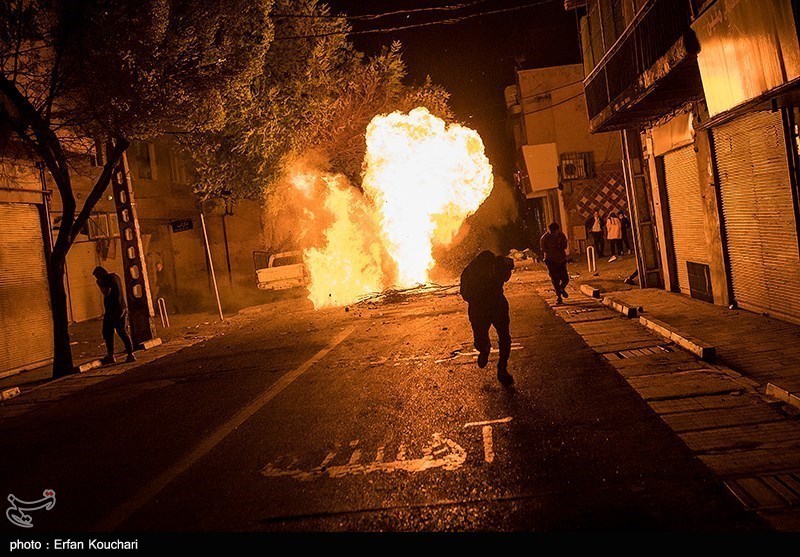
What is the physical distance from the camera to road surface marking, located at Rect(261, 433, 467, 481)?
5.80 meters

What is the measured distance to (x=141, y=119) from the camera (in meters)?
14.6

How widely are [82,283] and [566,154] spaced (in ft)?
78.6

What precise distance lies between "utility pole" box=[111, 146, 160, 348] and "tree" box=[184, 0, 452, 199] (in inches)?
98.4

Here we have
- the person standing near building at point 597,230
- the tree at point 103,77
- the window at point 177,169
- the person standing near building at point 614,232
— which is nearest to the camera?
the tree at point 103,77

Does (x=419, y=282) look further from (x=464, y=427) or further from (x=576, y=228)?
(x=464, y=427)

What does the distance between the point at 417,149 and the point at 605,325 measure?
513 inches

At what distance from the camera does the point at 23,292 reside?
16.2m

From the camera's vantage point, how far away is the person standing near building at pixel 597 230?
31906mm

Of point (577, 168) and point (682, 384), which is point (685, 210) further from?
point (577, 168)

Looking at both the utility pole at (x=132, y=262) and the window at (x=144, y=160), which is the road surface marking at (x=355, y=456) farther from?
the window at (x=144, y=160)

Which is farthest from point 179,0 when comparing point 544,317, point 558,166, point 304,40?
point 558,166

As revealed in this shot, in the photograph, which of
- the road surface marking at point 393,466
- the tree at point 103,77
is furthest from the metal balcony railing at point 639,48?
the tree at point 103,77

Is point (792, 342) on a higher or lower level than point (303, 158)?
lower

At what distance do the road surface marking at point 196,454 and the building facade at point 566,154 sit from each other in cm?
2620
